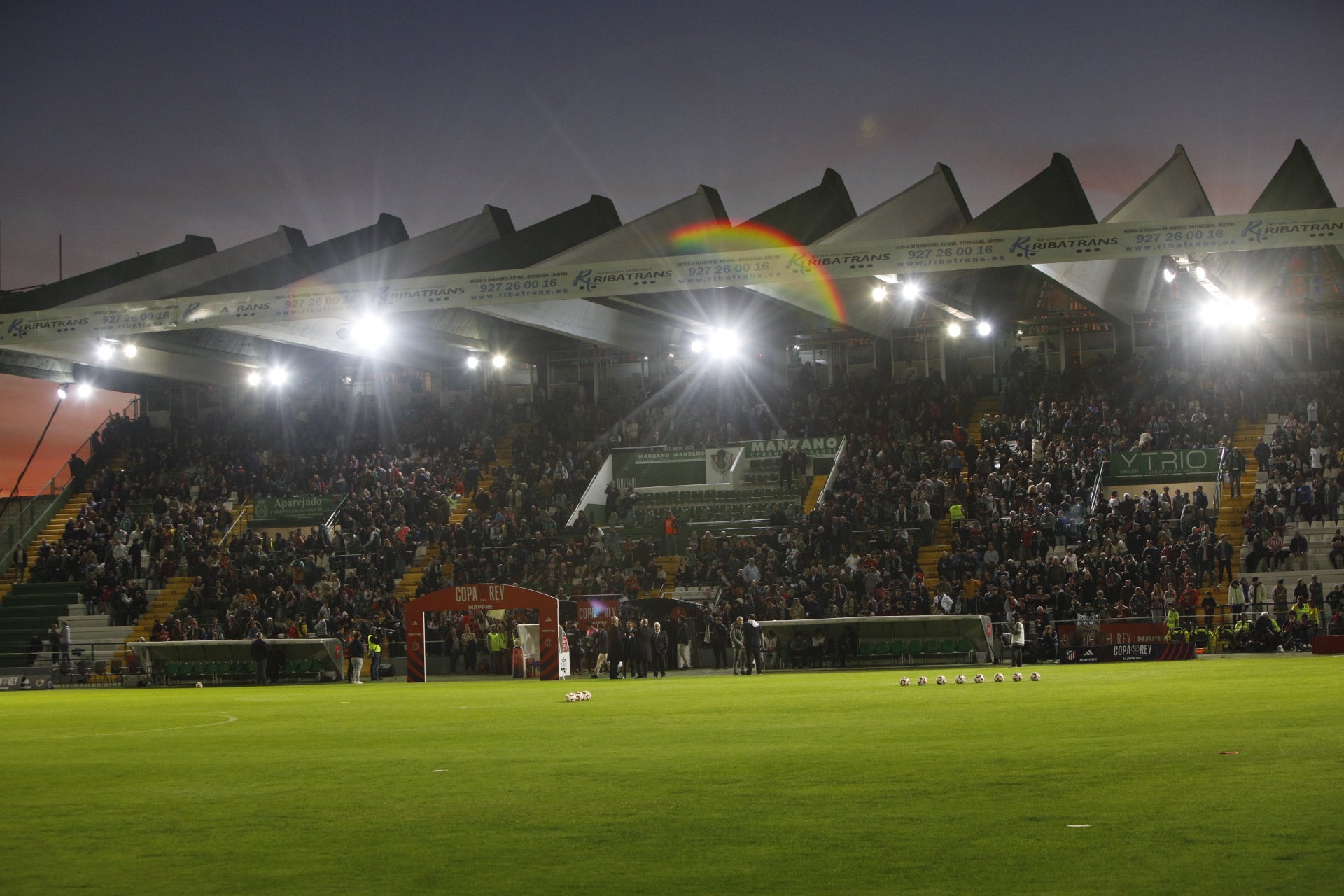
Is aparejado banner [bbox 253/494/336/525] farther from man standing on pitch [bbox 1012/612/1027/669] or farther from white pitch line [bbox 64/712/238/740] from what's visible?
white pitch line [bbox 64/712/238/740]

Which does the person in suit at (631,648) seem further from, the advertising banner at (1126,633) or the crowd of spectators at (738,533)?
the advertising banner at (1126,633)

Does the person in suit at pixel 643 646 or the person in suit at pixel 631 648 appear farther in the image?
the person in suit at pixel 631 648

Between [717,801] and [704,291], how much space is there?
122 ft

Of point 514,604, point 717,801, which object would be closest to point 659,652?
point 514,604

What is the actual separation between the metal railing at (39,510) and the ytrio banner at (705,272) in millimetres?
15566

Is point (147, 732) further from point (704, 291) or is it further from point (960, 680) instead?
point (704, 291)

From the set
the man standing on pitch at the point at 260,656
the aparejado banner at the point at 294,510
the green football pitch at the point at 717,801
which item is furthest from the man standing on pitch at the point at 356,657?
the green football pitch at the point at 717,801

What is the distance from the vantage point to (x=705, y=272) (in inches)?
1341

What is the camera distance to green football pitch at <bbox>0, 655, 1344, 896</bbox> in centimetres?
683

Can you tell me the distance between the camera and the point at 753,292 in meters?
43.2

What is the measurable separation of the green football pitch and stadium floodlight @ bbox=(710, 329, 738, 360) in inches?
1225

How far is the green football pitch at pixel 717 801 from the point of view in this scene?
6.83m

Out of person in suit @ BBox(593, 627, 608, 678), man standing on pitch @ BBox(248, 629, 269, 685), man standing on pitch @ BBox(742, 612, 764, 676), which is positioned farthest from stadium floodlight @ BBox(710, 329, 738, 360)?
man standing on pitch @ BBox(248, 629, 269, 685)

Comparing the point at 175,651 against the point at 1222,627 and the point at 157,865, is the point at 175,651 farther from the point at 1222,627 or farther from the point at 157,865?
the point at 157,865
